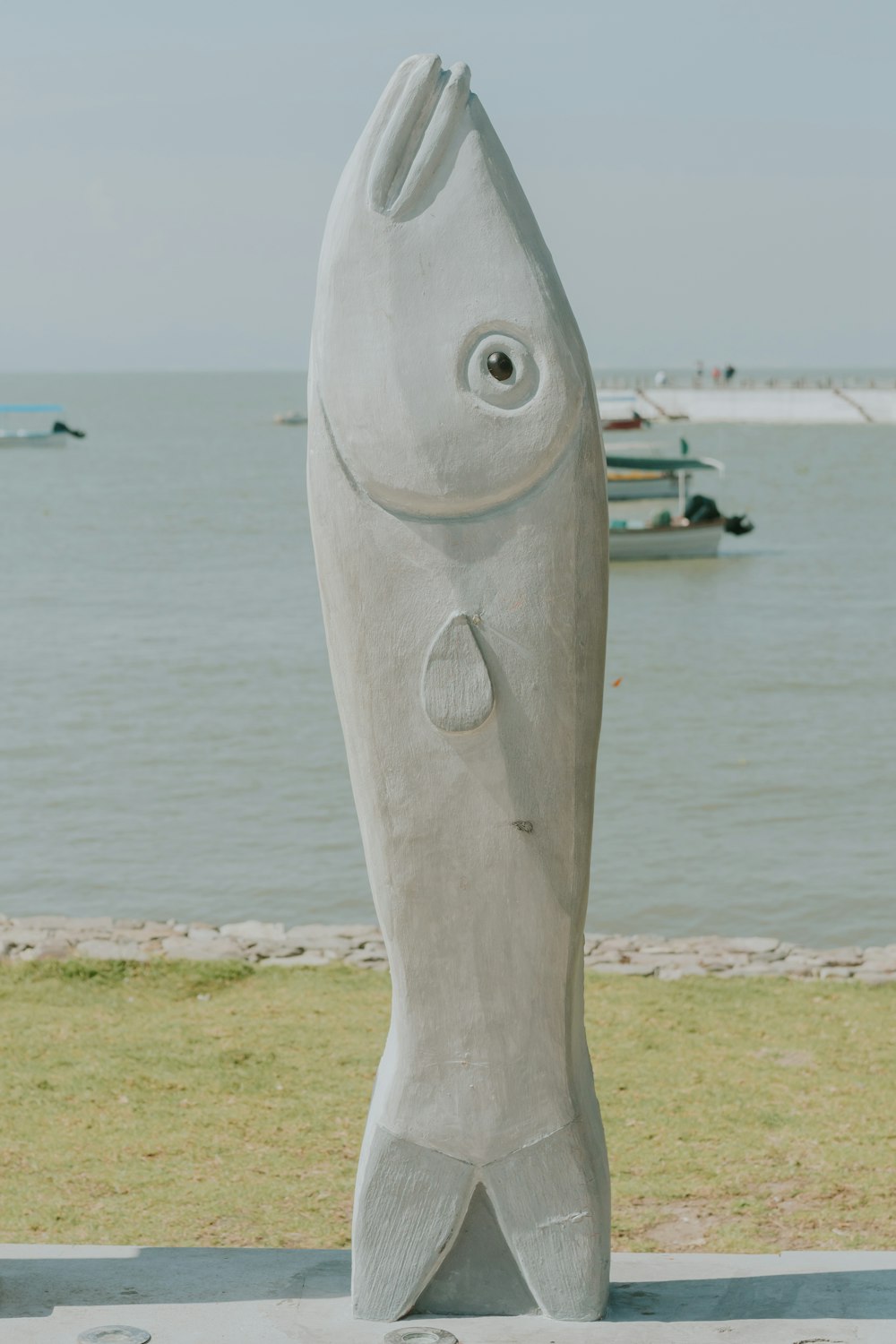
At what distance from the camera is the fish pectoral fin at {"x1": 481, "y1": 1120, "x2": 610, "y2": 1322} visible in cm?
376

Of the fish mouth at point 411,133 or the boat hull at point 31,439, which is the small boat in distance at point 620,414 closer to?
the boat hull at point 31,439

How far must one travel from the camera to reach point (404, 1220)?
3770 millimetres

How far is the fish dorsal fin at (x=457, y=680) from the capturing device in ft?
11.9

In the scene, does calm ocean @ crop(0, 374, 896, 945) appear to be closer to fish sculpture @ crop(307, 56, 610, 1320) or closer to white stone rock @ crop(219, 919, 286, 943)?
white stone rock @ crop(219, 919, 286, 943)

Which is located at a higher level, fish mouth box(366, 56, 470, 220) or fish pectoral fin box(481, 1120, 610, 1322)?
fish mouth box(366, 56, 470, 220)

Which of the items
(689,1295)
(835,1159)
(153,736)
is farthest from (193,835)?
(689,1295)

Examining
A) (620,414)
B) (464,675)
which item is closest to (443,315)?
(464,675)

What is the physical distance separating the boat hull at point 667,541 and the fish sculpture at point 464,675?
78.3ft

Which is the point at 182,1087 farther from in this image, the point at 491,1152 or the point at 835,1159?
the point at 491,1152

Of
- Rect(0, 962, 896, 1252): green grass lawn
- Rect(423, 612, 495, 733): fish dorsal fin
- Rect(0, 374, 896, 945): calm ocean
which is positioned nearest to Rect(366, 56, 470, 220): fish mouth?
Rect(423, 612, 495, 733): fish dorsal fin

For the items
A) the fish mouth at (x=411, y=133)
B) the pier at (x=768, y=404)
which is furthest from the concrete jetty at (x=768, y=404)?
the fish mouth at (x=411, y=133)

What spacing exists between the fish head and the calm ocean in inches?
256

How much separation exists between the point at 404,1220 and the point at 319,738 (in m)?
11.4

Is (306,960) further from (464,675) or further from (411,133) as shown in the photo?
(411,133)
